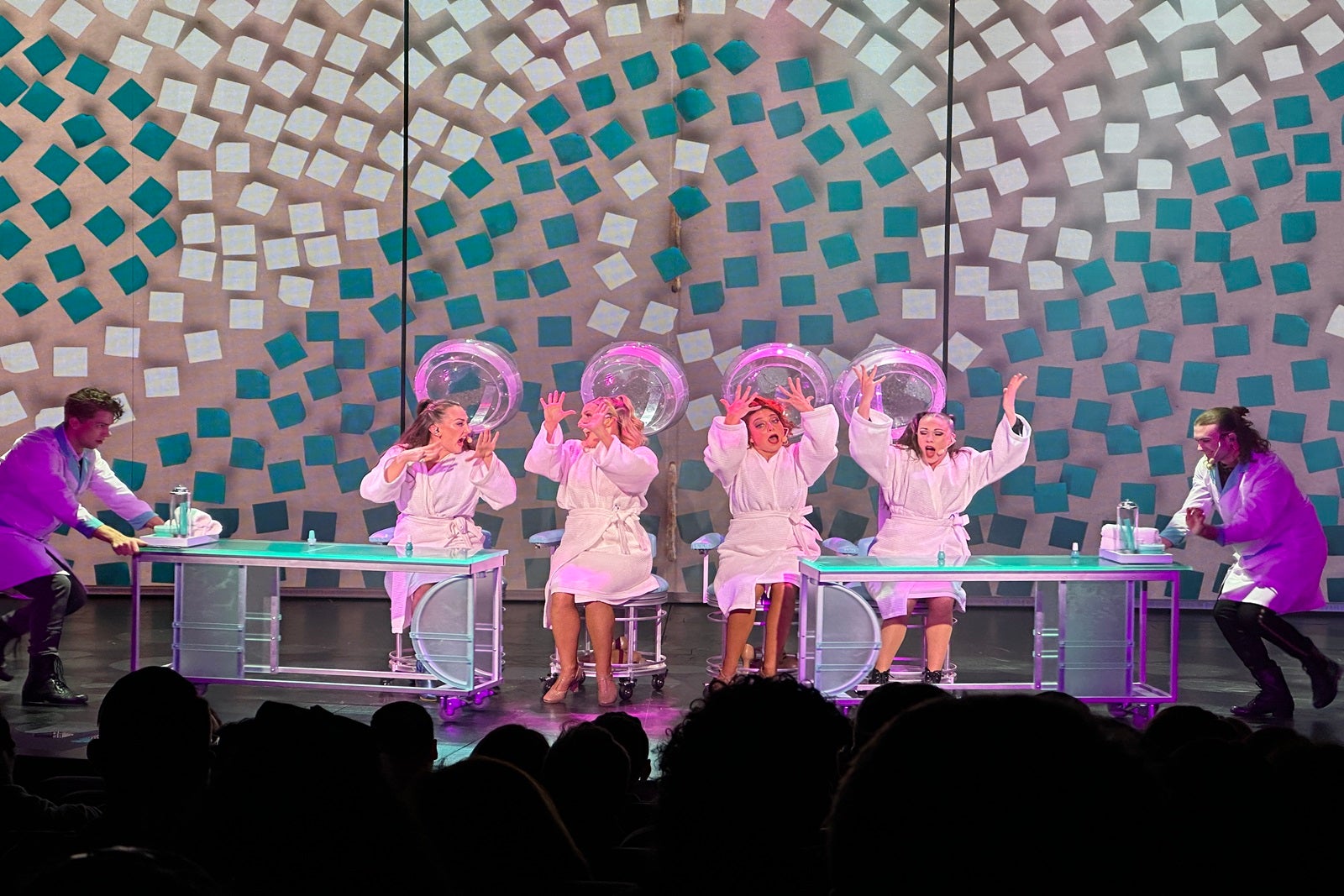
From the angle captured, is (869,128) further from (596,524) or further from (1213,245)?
(596,524)

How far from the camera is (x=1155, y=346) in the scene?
25.3ft

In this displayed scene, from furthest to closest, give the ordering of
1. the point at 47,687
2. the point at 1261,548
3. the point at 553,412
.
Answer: the point at 553,412 < the point at 1261,548 < the point at 47,687

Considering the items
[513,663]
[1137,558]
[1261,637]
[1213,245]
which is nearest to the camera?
[1137,558]

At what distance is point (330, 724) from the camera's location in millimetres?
1452

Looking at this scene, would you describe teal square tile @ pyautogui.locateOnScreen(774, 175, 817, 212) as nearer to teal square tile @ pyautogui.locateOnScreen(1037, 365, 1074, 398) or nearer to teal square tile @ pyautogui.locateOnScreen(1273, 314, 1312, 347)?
teal square tile @ pyautogui.locateOnScreen(1037, 365, 1074, 398)

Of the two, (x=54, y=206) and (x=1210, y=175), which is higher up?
(x=1210, y=175)

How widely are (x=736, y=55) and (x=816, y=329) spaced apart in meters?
1.63

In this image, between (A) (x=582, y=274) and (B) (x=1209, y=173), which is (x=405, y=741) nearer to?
(A) (x=582, y=274)

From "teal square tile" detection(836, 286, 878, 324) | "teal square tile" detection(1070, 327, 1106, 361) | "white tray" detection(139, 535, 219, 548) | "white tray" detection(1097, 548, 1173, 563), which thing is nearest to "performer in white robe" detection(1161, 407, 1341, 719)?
"white tray" detection(1097, 548, 1173, 563)

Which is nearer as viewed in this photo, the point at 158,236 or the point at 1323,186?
the point at 1323,186

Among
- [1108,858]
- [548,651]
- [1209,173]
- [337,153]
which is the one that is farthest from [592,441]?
[1108,858]

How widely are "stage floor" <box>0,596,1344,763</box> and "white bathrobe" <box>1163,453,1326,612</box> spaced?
0.47 meters

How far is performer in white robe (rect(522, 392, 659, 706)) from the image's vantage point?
5570mm

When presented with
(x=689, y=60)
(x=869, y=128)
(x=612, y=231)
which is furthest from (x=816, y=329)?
(x=689, y=60)
